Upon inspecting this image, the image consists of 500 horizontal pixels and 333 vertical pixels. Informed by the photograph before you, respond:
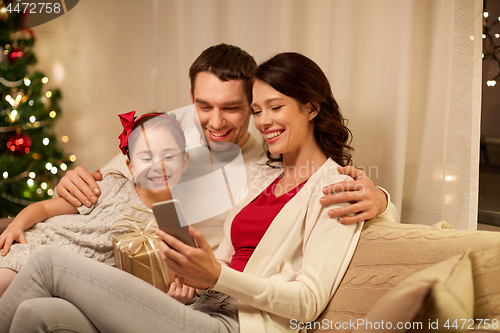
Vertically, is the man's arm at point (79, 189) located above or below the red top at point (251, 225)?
above

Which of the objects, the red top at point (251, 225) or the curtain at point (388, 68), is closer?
the red top at point (251, 225)

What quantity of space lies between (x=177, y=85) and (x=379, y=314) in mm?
2104

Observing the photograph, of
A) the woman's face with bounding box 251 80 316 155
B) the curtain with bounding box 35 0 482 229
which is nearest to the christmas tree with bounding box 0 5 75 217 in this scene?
the curtain with bounding box 35 0 482 229

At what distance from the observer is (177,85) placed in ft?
8.25

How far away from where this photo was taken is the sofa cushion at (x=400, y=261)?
89cm

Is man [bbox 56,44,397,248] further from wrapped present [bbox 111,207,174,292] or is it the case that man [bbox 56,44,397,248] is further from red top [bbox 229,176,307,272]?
wrapped present [bbox 111,207,174,292]

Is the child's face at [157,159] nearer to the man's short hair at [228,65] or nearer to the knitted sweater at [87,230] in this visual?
the knitted sweater at [87,230]

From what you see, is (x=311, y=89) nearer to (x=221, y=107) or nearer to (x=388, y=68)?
(x=221, y=107)

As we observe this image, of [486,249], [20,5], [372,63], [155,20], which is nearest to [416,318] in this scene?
[486,249]

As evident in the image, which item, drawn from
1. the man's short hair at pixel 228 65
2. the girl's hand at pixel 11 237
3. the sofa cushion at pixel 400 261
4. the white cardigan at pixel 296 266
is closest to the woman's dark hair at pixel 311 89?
the white cardigan at pixel 296 266

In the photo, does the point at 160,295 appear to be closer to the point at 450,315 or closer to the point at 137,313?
the point at 137,313

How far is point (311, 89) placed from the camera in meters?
1.33

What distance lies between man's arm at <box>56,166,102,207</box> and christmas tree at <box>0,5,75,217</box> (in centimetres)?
123

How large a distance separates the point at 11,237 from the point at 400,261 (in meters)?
1.39
